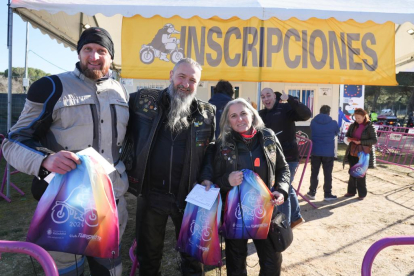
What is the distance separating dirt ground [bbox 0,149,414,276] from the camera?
312 centimetres

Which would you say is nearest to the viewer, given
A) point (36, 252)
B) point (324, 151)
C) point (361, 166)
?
point (36, 252)

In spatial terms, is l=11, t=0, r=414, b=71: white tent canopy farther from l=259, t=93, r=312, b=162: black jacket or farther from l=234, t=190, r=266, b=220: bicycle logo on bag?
l=234, t=190, r=266, b=220: bicycle logo on bag

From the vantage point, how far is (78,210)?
1.55 metres

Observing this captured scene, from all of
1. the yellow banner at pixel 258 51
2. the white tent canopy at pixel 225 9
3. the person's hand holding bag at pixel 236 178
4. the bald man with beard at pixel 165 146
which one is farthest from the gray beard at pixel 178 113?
the white tent canopy at pixel 225 9

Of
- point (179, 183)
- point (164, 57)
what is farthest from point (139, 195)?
point (164, 57)

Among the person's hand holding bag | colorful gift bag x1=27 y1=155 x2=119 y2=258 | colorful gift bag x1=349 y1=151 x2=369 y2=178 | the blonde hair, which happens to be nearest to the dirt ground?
colorful gift bag x1=349 y1=151 x2=369 y2=178

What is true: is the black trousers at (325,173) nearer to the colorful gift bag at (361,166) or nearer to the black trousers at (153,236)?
the colorful gift bag at (361,166)

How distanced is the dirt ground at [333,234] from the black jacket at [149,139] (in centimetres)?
133

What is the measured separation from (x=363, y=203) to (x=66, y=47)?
6.99 m

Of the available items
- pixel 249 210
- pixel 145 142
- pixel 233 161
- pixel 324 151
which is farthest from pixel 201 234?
pixel 324 151

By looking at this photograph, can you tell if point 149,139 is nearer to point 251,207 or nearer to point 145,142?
point 145,142

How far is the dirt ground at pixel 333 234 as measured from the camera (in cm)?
312

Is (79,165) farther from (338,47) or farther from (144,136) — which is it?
(338,47)

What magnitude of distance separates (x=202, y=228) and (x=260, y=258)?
0.64m
